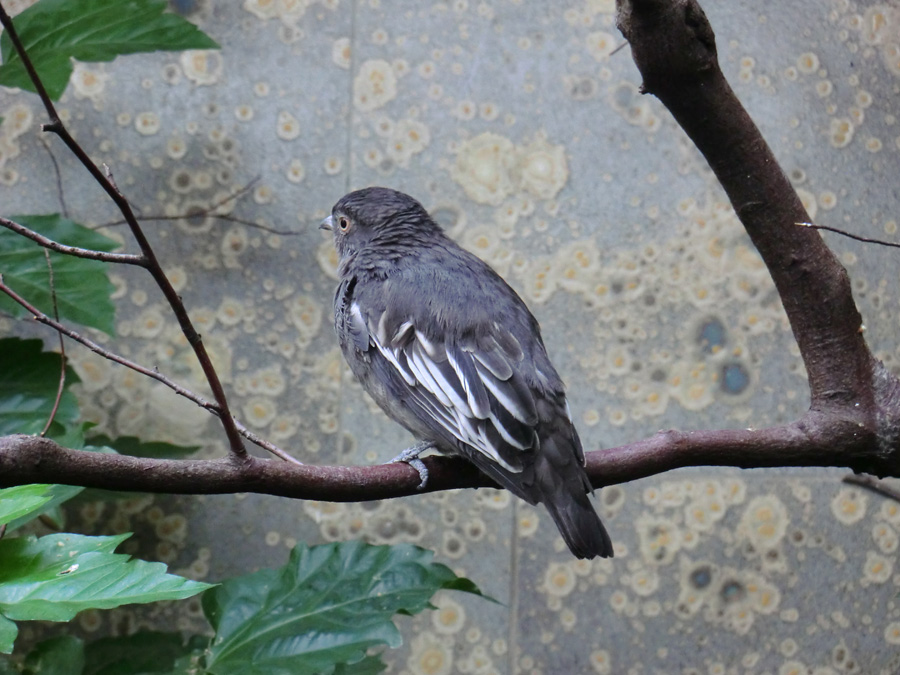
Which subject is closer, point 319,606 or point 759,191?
point 759,191

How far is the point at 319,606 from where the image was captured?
4.98 ft

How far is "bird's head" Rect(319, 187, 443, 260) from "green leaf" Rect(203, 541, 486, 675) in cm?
62

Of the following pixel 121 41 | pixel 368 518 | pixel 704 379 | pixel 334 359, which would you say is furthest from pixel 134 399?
pixel 704 379

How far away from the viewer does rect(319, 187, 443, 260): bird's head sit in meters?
1.80

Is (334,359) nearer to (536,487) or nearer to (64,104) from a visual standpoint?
(64,104)

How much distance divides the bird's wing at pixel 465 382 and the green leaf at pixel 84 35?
0.76 meters

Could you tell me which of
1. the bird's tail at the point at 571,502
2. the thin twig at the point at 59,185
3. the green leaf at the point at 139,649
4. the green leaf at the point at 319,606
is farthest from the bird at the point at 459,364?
the thin twig at the point at 59,185

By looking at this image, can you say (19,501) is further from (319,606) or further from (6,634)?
(319,606)

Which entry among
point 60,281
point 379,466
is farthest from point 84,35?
point 379,466

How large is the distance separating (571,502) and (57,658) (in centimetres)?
91

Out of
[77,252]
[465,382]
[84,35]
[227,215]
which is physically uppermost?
[84,35]

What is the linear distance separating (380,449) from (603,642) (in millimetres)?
794

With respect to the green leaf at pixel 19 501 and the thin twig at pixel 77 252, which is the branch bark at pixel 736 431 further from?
the thin twig at pixel 77 252

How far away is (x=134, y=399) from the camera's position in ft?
7.64
